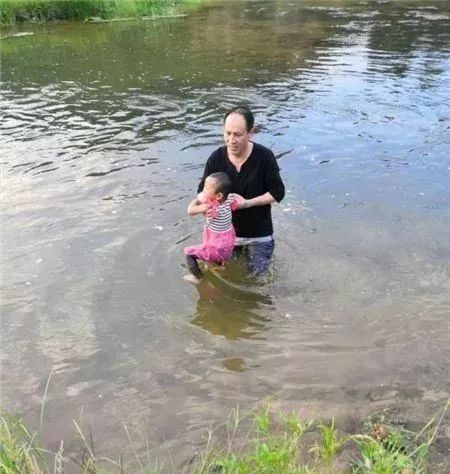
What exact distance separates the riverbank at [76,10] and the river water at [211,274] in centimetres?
1244

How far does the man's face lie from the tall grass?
2345cm

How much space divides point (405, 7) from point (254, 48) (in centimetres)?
1412

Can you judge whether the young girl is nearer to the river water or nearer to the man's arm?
the man's arm

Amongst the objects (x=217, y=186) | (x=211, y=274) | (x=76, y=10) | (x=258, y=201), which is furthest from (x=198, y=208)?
(x=76, y=10)

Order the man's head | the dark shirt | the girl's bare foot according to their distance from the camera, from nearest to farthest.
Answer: the man's head < the dark shirt < the girl's bare foot

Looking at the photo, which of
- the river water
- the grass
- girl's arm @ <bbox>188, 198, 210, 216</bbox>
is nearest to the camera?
the grass

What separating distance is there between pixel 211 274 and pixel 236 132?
1.82 m

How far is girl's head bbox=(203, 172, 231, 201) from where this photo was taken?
192 inches

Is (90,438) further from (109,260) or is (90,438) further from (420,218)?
(420,218)

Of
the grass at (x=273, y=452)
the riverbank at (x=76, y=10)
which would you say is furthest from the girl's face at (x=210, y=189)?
the riverbank at (x=76, y=10)

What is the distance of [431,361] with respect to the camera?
446 cm

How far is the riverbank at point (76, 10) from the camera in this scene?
985 inches

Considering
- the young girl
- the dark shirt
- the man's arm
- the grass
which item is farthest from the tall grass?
the grass

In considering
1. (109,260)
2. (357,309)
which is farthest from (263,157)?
(109,260)
